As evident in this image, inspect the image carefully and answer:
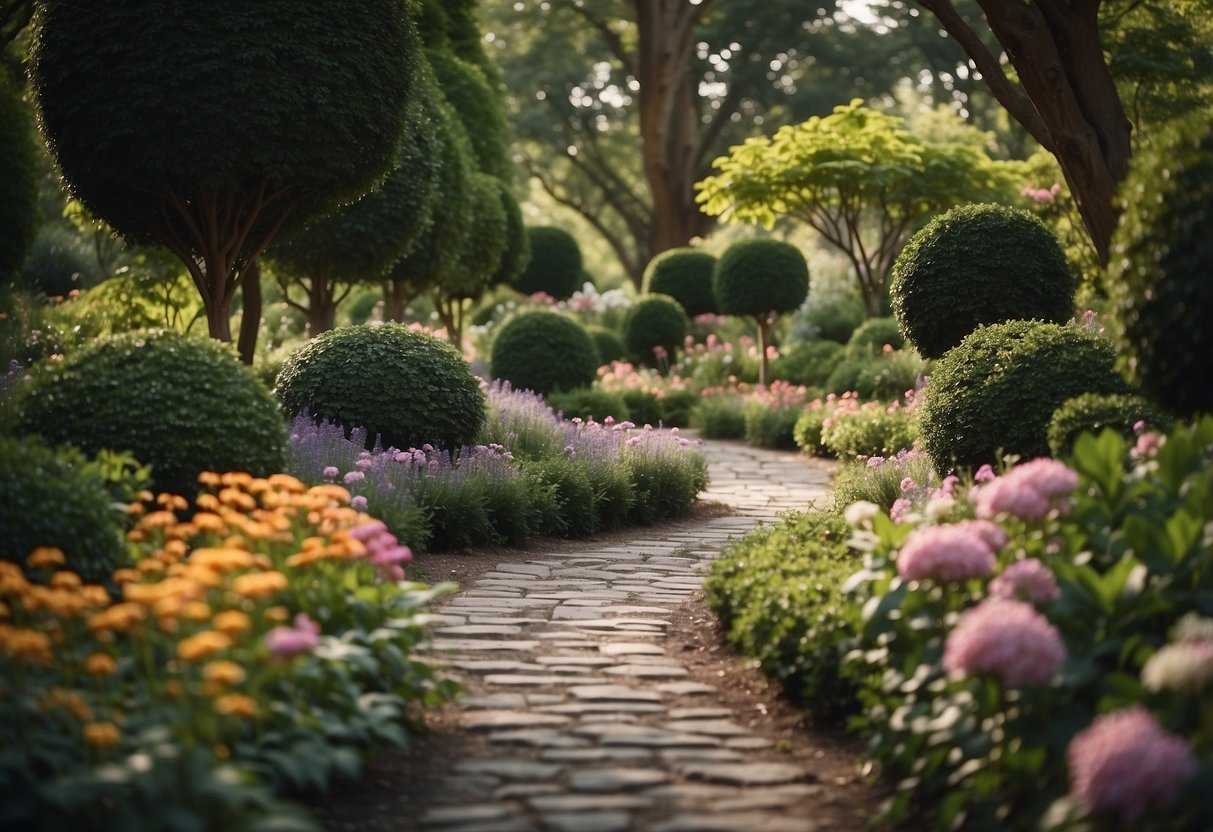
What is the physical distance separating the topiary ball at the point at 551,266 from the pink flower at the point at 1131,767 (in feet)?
84.1

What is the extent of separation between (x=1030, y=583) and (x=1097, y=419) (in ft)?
8.14

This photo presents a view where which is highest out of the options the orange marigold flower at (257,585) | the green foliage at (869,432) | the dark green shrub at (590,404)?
the dark green shrub at (590,404)

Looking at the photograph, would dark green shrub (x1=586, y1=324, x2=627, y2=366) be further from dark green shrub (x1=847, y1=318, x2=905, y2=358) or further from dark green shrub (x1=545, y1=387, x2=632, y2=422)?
dark green shrub (x1=545, y1=387, x2=632, y2=422)

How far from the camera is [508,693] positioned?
4832 mm

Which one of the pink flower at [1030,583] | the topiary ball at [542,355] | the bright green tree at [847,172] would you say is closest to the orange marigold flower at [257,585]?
the pink flower at [1030,583]

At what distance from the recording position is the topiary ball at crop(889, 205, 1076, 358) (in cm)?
1032

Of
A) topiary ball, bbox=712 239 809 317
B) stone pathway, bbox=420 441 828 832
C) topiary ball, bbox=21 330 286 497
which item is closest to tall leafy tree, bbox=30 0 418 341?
topiary ball, bbox=21 330 286 497

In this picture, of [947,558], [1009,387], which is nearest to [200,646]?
[947,558]

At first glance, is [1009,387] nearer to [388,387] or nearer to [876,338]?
[388,387]

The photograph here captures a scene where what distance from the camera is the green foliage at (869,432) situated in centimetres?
1210

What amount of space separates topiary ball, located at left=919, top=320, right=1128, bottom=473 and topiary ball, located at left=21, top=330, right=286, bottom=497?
4113mm

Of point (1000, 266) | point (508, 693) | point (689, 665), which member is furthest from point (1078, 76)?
point (508, 693)

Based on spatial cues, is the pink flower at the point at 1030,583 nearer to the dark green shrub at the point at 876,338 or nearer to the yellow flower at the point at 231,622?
the yellow flower at the point at 231,622

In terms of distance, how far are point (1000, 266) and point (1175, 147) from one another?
5.61m
